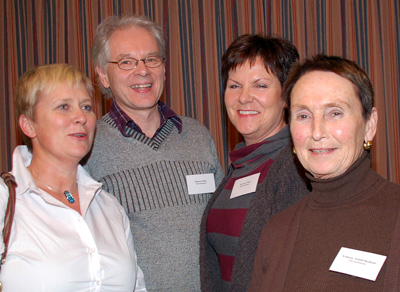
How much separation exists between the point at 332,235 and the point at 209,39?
9.57ft

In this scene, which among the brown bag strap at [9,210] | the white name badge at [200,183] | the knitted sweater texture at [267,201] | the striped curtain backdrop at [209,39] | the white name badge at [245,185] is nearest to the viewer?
the brown bag strap at [9,210]

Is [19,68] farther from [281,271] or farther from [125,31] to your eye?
[281,271]

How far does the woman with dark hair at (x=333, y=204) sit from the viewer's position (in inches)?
52.7

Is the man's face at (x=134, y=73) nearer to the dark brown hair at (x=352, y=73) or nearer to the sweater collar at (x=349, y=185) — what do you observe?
the dark brown hair at (x=352, y=73)

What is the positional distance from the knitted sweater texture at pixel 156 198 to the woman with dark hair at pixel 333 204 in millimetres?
579

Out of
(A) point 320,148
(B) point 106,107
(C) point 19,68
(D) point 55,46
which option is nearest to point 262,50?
(A) point 320,148

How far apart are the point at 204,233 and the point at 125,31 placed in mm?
1164

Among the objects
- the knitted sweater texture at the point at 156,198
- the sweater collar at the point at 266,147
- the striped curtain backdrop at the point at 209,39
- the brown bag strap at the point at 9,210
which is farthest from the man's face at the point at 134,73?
the striped curtain backdrop at the point at 209,39

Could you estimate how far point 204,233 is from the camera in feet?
7.06

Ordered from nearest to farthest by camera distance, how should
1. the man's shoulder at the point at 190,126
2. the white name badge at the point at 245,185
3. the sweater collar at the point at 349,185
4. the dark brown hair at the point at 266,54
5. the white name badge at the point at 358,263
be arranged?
the white name badge at the point at 358,263 < the sweater collar at the point at 349,185 < the white name badge at the point at 245,185 < the dark brown hair at the point at 266,54 < the man's shoulder at the point at 190,126

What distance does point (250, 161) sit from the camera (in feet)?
7.07

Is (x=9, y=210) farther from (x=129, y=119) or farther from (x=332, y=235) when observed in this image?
(x=332, y=235)

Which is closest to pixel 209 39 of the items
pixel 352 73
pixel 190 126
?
pixel 190 126

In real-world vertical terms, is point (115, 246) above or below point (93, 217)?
below
